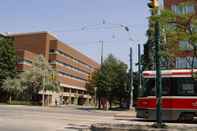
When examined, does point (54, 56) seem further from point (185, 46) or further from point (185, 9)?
point (185, 9)

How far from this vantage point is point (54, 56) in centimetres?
9919

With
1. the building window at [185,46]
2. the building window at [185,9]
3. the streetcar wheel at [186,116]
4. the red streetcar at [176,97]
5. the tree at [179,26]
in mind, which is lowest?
the streetcar wheel at [186,116]

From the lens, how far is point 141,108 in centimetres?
2509

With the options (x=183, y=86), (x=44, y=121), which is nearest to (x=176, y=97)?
(x=183, y=86)

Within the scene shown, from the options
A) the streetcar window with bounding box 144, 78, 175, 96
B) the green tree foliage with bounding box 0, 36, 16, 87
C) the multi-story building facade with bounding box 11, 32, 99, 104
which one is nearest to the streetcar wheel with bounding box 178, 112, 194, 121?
the streetcar window with bounding box 144, 78, 175, 96

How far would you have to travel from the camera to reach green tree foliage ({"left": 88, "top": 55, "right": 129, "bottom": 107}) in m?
57.0

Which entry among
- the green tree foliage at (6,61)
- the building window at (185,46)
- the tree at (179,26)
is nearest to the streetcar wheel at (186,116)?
the building window at (185,46)

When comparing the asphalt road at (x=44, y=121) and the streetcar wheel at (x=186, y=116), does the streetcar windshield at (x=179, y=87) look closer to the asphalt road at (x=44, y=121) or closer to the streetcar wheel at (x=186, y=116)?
the streetcar wheel at (x=186, y=116)

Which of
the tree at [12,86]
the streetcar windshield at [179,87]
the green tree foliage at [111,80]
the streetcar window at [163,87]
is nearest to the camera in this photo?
the streetcar windshield at [179,87]

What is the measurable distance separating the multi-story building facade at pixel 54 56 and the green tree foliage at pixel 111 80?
33.0 meters

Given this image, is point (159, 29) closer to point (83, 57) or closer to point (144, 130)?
point (144, 130)

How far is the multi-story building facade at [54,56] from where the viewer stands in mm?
90269

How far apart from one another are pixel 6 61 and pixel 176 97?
60852 millimetres

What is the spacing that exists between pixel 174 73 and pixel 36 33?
77.8 meters
